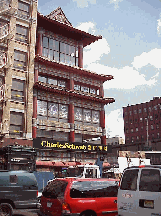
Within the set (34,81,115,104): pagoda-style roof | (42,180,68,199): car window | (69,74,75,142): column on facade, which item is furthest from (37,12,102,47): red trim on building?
(42,180,68,199): car window

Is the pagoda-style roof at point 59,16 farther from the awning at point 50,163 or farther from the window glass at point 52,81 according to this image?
the awning at point 50,163

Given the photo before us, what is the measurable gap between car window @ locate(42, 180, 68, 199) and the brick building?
65.1 ft

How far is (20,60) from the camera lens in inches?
1307

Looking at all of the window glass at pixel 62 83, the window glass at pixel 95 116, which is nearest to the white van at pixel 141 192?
the window glass at pixel 62 83

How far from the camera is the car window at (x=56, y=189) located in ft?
32.3

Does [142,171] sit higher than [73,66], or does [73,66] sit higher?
[73,66]

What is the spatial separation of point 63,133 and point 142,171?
26.7 meters

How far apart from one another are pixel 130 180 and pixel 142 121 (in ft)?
313

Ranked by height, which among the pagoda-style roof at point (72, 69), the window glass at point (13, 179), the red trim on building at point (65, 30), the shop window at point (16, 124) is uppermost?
the red trim on building at point (65, 30)

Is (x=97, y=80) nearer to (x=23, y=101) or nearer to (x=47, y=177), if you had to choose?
(x=23, y=101)

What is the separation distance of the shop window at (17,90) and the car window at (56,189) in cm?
2275

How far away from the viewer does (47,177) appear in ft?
74.2

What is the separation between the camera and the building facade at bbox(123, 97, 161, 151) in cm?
9556

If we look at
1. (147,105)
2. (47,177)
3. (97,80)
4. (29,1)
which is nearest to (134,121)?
(147,105)
